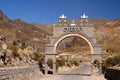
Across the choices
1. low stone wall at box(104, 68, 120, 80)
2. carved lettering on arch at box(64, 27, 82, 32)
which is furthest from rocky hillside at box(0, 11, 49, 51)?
low stone wall at box(104, 68, 120, 80)

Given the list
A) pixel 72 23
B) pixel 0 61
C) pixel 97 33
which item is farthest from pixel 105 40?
pixel 0 61

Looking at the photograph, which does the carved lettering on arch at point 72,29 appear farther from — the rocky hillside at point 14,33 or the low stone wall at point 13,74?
the rocky hillside at point 14,33

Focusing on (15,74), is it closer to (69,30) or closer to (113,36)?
(69,30)

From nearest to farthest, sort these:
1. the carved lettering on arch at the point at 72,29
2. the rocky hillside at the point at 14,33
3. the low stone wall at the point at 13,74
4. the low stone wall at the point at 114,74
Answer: the low stone wall at the point at 13,74, the low stone wall at the point at 114,74, the carved lettering on arch at the point at 72,29, the rocky hillside at the point at 14,33

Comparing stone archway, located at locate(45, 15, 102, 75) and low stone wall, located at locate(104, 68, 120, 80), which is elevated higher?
stone archway, located at locate(45, 15, 102, 75)

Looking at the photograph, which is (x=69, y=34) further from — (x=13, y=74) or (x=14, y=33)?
(x=14, y=33)

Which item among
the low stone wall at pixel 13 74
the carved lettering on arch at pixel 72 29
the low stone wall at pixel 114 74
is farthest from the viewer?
the carved lettering on arch at pixel 72 29

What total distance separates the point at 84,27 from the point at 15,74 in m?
23.9

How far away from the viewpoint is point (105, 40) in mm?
180125

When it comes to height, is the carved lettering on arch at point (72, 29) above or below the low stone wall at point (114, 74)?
above

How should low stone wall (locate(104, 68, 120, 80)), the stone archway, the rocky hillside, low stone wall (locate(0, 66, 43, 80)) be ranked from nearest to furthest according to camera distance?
low stone wall (locate(0, 66, 43, 80))
low stone wall (locate(104, 68, 120, 80))
the stone archway
the rocky hillside

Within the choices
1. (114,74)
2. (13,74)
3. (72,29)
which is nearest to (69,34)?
(72,29)

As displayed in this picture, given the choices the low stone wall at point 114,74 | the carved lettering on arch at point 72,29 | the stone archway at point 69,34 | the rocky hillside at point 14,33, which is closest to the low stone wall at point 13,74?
the low stone wall at point 114,74

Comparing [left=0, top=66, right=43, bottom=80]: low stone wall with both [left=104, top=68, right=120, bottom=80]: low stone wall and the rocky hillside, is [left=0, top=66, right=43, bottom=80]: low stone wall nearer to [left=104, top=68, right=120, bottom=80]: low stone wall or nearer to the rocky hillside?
[left=104, top=68, right=120, bottom=80]: low stone wall
